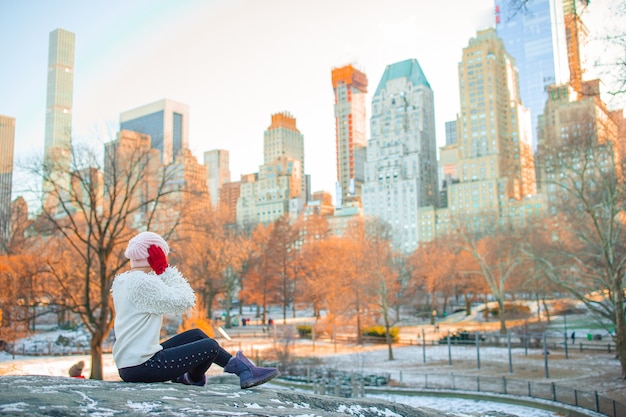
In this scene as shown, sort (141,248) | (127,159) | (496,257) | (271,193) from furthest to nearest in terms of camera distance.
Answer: (271,193) < (496,257) < (127,159) < (141,248)

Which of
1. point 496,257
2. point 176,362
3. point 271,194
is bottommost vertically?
point 176,362

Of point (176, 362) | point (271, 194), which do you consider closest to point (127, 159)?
point (176, 362)

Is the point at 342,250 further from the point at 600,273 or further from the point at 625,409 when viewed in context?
the point at 625,409

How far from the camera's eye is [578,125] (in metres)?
20.2

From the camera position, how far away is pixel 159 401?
11.1 ft

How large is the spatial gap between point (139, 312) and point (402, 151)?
15816cm

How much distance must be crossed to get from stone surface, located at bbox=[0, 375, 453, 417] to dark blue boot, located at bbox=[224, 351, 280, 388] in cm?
8

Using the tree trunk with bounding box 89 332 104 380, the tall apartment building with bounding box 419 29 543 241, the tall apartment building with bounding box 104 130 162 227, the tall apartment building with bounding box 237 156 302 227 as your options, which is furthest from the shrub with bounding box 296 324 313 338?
the tall apartment building with bounding box 237 156 302 227

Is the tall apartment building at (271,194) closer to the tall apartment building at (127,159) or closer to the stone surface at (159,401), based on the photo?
the tall apartment building at (127,159)

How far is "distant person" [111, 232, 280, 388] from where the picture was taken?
4.26m

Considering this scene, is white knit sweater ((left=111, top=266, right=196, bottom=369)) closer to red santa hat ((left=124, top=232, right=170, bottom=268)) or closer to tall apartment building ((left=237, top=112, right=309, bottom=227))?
red santa hat ((left=124, top=232, right=170, bottom=268))

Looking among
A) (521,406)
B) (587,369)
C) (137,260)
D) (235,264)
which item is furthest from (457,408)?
(235,264)

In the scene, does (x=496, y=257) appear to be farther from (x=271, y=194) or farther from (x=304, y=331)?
(x=271, y=194)

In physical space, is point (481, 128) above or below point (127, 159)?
above
